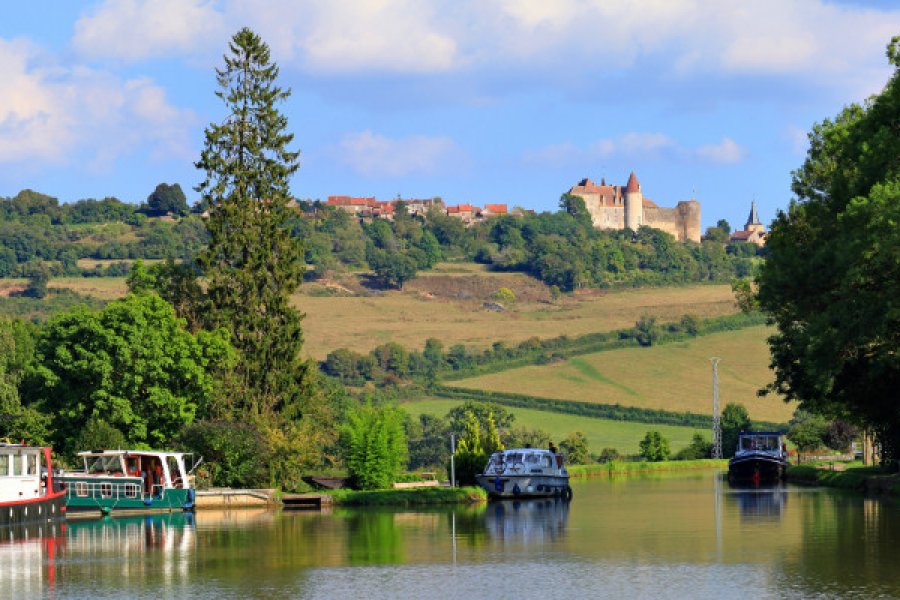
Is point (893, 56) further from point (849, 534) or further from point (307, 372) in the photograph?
point (307, 372)

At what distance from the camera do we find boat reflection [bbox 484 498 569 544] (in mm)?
38812

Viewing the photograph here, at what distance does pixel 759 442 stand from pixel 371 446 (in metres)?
31.1

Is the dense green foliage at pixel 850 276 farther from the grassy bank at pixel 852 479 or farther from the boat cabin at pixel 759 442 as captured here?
the boat cabin at pixel 759 442

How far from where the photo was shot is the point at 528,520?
4550 cm

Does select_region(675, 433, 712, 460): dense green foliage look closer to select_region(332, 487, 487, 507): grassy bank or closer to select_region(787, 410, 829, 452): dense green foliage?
select_region(787, 410, 829, 452): dense green foliage

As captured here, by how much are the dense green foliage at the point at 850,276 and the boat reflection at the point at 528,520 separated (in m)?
10.7

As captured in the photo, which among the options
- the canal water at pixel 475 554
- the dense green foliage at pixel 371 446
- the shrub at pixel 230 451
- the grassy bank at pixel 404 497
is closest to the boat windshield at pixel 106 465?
the canal water at pixel 475 554

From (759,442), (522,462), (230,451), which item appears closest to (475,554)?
(230,451)

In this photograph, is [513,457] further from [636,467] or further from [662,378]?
[662,378]

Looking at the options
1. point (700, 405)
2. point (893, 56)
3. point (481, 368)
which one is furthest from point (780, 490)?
point (481, 368)

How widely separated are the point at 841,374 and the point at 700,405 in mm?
110000

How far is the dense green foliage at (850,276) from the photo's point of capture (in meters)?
46.0

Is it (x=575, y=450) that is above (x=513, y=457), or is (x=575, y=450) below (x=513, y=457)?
below

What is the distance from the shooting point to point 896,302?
45.2 metres
